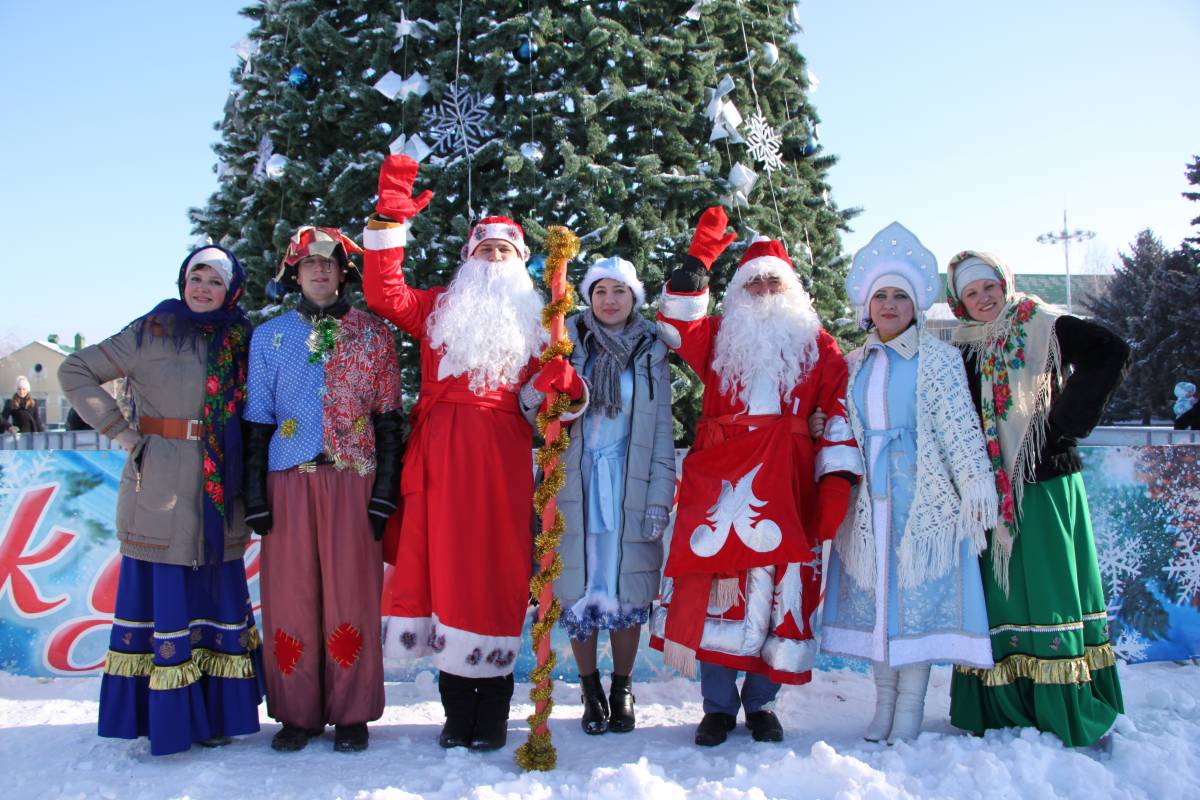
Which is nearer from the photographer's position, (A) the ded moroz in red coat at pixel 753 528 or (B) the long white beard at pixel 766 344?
(A) the ded moroz in red coat at pixel 753 528

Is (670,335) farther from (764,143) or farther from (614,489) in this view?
(764,143)

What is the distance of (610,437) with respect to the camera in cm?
350

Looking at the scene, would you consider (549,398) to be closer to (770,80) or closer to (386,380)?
(386,380)

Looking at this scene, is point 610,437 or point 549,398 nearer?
point 549,398

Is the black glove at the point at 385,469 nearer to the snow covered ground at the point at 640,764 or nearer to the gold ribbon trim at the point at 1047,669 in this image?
the snow covered ground at the point at 640,764

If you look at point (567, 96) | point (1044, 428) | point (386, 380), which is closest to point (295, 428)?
point (386, 380)

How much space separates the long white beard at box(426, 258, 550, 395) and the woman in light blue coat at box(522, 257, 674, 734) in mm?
174

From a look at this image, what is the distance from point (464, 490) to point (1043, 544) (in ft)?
7.51

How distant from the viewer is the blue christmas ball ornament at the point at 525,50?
13.6ft

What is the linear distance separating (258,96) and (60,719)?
3469mm

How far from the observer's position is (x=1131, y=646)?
4469mm

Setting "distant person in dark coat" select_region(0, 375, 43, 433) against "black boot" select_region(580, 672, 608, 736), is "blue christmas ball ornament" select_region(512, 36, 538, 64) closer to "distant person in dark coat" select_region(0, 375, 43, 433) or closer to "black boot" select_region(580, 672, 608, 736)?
"black boot" select_region(580, 672, 608, 736)

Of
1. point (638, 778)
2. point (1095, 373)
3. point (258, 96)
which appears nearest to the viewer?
point (638, 778)

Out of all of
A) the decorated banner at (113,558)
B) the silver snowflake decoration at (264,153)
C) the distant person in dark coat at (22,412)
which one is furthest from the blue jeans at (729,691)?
the distant person in dark coat at (22,412)
